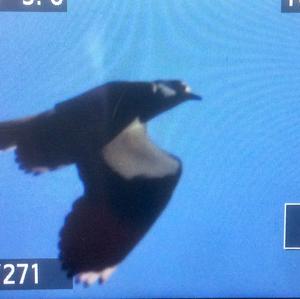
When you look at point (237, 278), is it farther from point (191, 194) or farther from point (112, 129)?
point (112, 129)

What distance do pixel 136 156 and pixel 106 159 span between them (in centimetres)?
4

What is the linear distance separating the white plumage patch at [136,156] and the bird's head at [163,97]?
0.8 inches

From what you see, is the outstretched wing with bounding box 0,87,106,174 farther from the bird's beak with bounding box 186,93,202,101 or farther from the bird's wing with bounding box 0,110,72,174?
the bird's beak with bounding box 186,93,202,101

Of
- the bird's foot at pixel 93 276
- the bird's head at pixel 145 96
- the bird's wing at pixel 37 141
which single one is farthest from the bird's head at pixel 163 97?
the bird's foot at pixel 93 276

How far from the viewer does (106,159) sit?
0.87m

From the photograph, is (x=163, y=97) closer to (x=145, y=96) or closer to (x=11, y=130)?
(x=145, y=96)

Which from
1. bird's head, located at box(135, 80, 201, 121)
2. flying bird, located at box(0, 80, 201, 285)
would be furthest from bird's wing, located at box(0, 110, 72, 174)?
bird's head, located at box(135, 80, 201, 121)

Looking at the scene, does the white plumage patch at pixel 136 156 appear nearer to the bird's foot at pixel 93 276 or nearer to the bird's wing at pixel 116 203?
the bird's wing at pixel 116 203

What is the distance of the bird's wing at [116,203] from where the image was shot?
2.85 feet

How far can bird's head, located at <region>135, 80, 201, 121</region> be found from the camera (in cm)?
85

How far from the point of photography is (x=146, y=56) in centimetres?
84

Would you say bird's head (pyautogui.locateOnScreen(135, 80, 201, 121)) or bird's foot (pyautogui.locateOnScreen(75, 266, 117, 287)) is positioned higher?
bird's head (pyautogui.locateOnScreen(135, 80, 201, 121))

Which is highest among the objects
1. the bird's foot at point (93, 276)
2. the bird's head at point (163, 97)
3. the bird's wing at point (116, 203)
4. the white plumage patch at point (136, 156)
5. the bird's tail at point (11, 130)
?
the bird's head at point (163, 97)

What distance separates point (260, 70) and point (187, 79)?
10 centimetres
